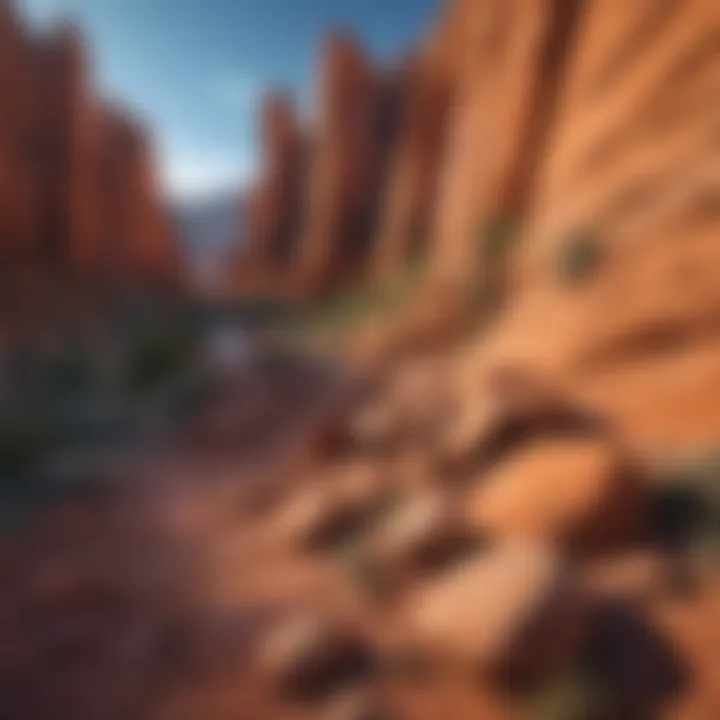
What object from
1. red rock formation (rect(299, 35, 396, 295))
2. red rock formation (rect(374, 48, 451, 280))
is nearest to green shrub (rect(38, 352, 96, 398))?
red rock formation (rect(374, 48, 451, 280))

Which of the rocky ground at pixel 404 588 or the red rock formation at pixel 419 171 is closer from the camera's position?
the rocky ground at pixel 404 588

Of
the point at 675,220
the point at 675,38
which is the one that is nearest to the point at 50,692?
the point at 675,220

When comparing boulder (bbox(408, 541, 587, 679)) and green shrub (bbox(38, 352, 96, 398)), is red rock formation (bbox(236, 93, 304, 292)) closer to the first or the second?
green shrub (bbox(38, 352, 96, 398))

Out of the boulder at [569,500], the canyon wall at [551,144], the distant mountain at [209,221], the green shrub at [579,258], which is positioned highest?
the distant mountain at [209,221]

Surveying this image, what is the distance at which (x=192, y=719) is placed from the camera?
3.28m

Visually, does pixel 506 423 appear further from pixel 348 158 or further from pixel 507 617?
pixel 348 158

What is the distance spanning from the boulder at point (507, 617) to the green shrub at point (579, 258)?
21.0ft

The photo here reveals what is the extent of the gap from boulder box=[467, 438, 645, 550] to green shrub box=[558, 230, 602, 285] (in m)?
4.78

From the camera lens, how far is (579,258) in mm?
9633

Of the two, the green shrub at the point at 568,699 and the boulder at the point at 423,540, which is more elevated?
the boulder at the point at 423,540

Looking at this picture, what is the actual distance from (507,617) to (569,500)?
142 centimetres

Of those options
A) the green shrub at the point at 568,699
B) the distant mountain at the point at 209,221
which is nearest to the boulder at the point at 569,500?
the green shrub at the point at 568,699

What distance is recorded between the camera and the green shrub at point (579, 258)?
30.8 ft

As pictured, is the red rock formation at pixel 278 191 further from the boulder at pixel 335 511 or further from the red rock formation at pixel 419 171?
the boulder at pixel 335 511
